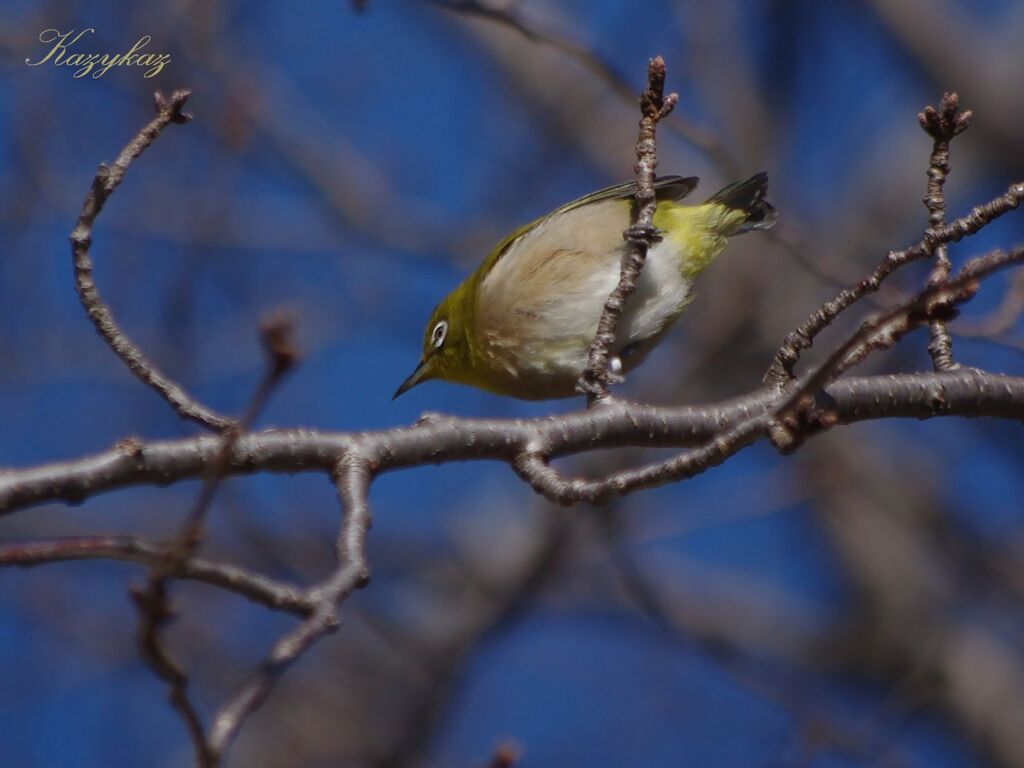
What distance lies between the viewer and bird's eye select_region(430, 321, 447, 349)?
5.67m

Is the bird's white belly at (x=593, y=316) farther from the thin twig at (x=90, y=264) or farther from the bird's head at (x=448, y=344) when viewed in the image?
the thin twig at (x=90, y=264)

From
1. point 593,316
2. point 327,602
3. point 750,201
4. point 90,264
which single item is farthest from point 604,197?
point 327,602

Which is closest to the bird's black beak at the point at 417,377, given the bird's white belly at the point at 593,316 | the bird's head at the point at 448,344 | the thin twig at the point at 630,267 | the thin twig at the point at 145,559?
the bird's head at the point at 448,344

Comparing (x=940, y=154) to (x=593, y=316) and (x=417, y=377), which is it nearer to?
(x=593, y=316)

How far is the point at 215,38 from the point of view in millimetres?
9422

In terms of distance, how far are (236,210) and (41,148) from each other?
2163 millimetres

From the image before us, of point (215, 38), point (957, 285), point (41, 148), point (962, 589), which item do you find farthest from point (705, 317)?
point (957, 285)

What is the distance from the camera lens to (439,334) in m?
5.71

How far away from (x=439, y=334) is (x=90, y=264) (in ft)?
9.90

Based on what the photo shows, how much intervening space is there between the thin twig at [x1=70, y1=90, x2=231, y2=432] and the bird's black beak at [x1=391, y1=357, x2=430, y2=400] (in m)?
2.91

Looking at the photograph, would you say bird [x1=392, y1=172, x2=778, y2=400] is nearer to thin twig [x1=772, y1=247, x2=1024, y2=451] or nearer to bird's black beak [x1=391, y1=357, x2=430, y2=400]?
bird's black beak [x1=391, y1=357, x2=430, y2=400]

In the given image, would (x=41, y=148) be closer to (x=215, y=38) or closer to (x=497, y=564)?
(x=215, y=38)

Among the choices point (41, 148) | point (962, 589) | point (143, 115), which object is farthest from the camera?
point (962, 589)

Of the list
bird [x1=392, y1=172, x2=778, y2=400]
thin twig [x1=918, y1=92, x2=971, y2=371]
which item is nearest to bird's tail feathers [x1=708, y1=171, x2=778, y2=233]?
bird [x1=392, y1=172, x2=778, y2=400]
